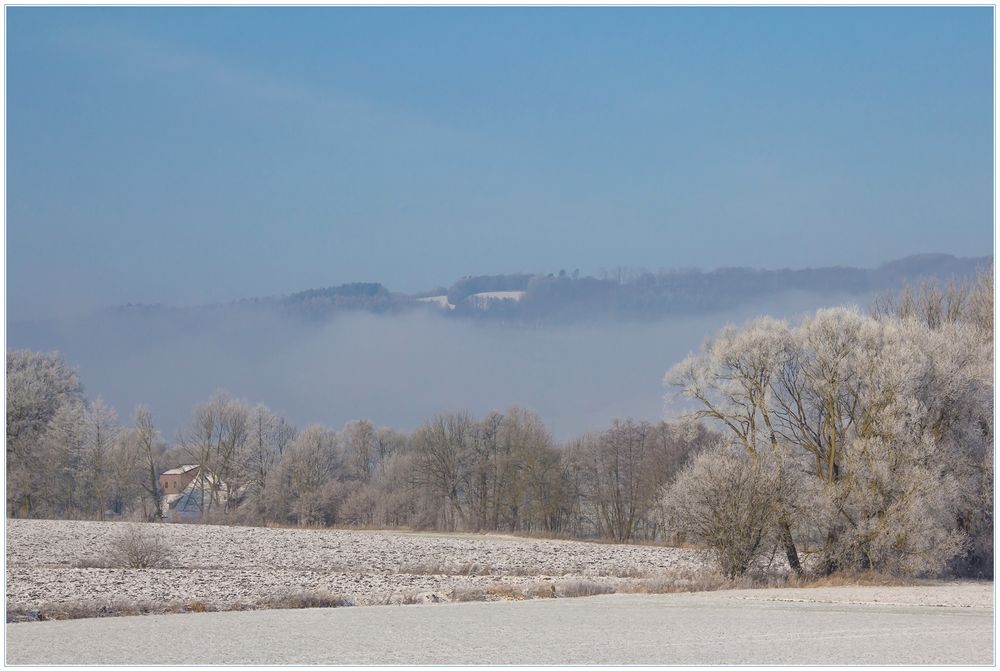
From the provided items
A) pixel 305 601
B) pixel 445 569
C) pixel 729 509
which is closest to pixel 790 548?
pixel 729 509

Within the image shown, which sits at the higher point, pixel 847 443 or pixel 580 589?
pixel 847 443

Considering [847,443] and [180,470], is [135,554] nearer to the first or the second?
[847,443]

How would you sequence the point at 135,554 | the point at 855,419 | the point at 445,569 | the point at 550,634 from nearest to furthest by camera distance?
the point at 550,634
the point at 855,419
the point at 135,554
the point at 445,569

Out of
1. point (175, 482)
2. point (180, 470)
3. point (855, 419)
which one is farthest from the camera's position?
point (175, 482)

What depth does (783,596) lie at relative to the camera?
28047mm

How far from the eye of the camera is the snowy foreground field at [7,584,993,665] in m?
16.3

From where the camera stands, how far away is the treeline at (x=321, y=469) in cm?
7381

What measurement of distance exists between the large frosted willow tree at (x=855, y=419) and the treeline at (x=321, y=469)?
31.6m

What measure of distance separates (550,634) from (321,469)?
71.1 metres

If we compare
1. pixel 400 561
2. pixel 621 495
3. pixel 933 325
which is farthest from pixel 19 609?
pixel 621 495

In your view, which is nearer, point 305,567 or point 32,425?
point 305,567

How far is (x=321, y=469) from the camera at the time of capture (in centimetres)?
8838

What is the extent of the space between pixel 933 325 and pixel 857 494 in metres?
16.5

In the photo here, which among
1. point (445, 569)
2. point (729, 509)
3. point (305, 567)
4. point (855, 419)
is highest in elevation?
point (855, 419)
